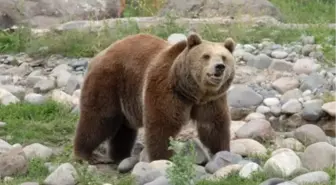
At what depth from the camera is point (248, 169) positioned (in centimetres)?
646

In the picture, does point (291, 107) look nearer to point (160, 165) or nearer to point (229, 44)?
point (229, 44)

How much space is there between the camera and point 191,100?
282 inches

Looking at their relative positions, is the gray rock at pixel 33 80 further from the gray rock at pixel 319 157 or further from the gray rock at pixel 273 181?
the gray rock at pixel 273 181

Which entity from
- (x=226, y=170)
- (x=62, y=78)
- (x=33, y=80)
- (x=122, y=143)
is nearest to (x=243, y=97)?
(x=122, y=143)

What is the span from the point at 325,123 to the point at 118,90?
2341mm

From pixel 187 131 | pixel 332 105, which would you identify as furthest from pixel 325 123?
pixel 187 131

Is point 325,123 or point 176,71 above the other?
point 176,71

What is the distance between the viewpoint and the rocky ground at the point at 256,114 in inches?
260

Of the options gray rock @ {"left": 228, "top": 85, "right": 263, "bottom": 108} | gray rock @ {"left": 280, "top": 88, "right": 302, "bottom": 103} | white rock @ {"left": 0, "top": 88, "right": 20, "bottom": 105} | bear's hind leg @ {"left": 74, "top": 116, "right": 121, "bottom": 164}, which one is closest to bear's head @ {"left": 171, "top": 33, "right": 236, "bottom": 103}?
bear's hind leg @ {"left": 74, "top": 116, "right": 121, "bottom": 164}

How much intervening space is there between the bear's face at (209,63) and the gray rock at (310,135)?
1339 millimetres

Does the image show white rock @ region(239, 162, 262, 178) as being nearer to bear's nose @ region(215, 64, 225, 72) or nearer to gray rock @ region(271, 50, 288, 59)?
bear's nose @ region(215, 64, 225, 72)

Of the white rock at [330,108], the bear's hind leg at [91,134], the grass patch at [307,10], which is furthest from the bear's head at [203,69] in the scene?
the grass patch at [307,10]

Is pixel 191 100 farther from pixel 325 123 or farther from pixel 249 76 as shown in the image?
pixel 249 76

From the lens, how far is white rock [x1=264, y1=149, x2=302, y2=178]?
642cm
